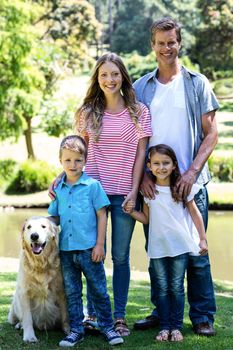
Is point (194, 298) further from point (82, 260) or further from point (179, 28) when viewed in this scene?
point (179, 28)

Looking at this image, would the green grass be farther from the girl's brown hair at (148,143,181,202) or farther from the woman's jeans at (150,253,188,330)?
the girl's brown hair at (148,143,181,202)

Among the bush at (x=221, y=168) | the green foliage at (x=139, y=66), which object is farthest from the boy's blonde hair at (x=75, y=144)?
the green foliage at (x=139, y=66)

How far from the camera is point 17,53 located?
21.2m

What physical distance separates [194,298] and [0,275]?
4.79 meters

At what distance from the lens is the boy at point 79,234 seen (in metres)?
4.98

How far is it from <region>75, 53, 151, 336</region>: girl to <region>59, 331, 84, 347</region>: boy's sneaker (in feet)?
1.83

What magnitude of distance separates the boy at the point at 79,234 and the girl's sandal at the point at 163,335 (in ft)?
1.11

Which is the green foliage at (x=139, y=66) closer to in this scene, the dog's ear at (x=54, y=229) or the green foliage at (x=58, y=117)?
the green foliage at (x=58, y=117)

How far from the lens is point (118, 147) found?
5.14m

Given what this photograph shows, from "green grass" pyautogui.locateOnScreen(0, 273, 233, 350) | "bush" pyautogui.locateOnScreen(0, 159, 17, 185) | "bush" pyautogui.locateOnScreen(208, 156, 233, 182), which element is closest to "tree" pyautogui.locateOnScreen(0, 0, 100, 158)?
"bush" pyautogui.locateOnScreen(0, 159, 17, 185)

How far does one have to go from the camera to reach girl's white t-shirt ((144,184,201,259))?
5.12 meters

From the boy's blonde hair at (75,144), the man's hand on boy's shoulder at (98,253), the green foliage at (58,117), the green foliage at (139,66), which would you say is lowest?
the man's hand on boy's shoulder at (98,253)

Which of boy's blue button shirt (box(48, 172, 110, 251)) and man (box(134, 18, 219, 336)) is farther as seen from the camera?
man (box(134, 18, 219, 336))

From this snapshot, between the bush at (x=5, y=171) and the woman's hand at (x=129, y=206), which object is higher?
the woman's hand at (x=129, y=206)
